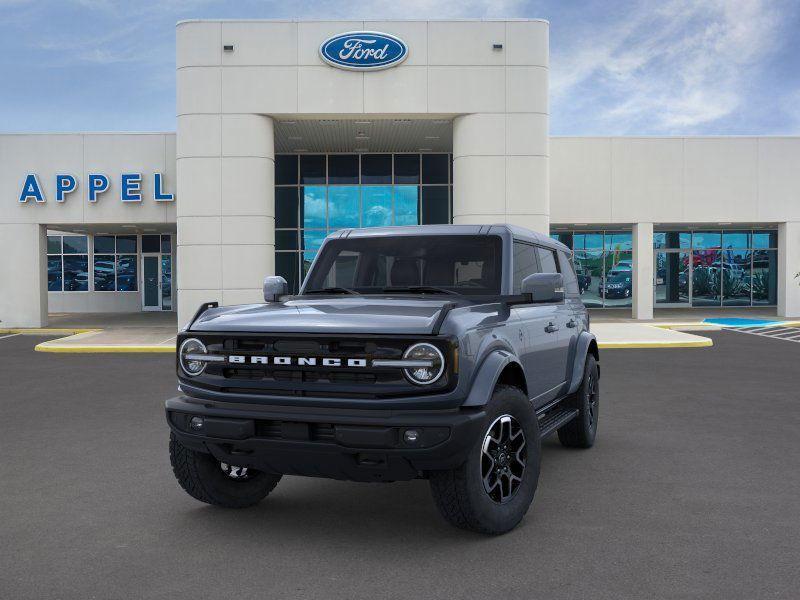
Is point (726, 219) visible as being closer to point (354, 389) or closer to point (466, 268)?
point (466, 268)

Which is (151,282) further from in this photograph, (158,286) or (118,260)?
(118,260)

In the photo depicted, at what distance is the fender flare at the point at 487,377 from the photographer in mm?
4074

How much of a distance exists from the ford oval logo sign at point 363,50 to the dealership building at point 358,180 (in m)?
0.04

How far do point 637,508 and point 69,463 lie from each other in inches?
183

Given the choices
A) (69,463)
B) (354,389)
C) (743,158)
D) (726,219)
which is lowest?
(69,463)

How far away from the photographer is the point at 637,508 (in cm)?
500

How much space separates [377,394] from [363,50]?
1650cm

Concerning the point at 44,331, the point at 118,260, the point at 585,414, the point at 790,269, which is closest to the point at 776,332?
the point at 790,269

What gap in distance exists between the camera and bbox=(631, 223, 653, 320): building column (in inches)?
1000

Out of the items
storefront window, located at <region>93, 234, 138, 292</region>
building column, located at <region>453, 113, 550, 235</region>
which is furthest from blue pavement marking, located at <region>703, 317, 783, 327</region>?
storefront window, located at <region>93, 234, 138, 292</region>

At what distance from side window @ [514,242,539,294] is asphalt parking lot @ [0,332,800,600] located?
1561 millimetres

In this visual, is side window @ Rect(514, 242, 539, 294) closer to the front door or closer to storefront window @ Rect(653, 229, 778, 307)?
storefront window @ Rect(653, 229, 778, 307)

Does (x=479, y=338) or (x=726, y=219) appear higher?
(x=726, y=219)

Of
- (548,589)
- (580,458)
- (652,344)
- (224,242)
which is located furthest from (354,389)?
(224,242)
